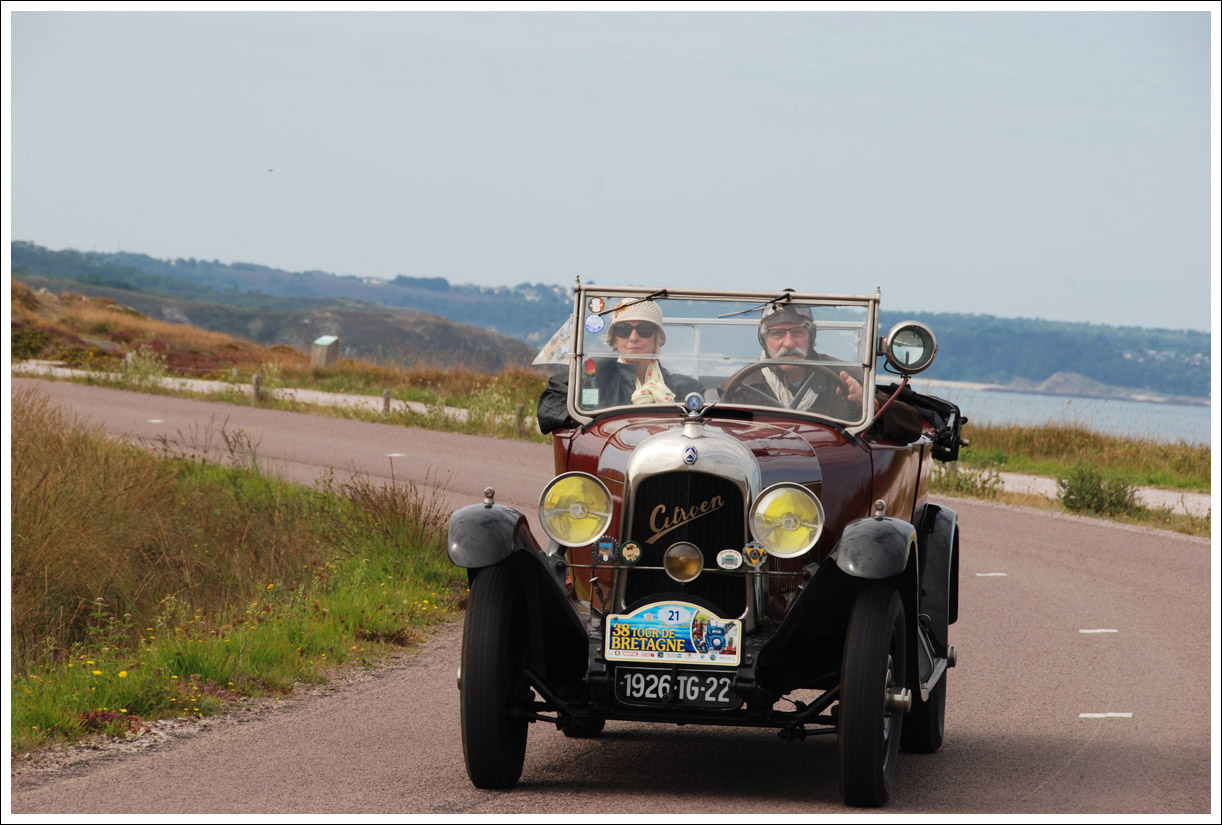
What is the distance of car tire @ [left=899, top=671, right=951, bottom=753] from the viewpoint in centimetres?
618

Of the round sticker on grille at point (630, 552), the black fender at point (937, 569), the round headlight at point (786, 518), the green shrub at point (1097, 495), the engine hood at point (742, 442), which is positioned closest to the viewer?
the round headlight at point (786, 518)

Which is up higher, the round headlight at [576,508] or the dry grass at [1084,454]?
the round headlight at [576,508]

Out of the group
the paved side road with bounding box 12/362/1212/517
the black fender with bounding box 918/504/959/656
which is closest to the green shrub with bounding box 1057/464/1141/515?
the paved side road with bounding box 12/362/1212/517

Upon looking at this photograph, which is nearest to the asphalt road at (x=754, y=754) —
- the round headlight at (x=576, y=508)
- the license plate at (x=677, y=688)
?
the license plate at (x=677, y=688)

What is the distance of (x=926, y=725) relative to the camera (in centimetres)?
623

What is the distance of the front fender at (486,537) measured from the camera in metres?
5.21

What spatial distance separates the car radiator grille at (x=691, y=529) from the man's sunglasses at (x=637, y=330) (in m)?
1.27

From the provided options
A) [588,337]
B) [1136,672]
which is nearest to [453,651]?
[588,337]

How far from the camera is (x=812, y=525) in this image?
5164 millimetres

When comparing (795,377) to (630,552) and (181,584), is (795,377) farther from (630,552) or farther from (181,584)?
(181,584)

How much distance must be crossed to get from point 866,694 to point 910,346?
1.86 meters

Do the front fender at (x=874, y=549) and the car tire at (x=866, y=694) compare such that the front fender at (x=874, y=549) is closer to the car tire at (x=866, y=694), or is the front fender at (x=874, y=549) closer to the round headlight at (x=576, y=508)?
the car tire at (x=866, y=694)

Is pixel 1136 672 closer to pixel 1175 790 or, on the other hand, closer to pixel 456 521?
pixel 1175 790

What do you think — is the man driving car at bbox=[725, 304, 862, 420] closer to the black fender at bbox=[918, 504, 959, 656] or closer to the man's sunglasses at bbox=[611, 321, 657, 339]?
the man's sunglasses at bbox=[611, 321, 657, 339]
